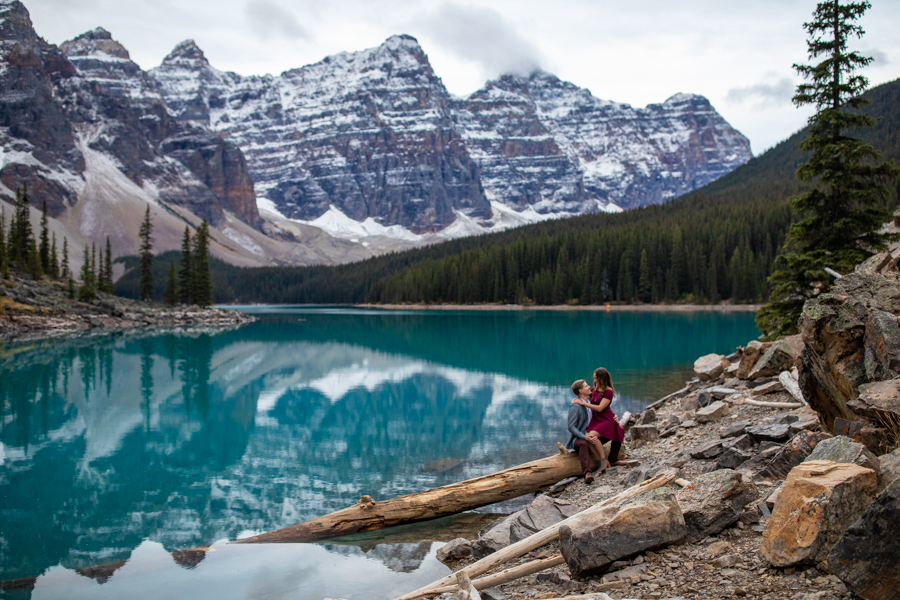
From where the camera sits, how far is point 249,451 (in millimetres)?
17250

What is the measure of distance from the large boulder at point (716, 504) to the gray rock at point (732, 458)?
6.77 feet

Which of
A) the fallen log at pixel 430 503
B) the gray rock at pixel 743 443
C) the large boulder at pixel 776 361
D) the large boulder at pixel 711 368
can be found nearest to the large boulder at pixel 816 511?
the gray rock at pixel 743 443

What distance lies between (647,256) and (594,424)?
98.4 m

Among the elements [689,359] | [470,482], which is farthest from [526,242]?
[470,482]

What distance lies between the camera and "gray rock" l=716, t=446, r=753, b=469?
27.9 feet

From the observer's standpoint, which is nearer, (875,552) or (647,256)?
(875,552)

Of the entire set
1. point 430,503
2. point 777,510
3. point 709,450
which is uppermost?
point 777,510

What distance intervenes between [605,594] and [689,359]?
2972 cm

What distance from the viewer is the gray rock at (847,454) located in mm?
5355

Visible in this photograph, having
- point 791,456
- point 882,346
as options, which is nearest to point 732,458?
point 791,456

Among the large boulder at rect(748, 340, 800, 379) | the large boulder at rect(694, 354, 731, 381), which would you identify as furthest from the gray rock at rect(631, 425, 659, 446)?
the large boulder at rect(694, 354, 731, 381)

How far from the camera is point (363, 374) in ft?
108

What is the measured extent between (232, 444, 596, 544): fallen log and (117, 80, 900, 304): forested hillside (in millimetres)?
84236

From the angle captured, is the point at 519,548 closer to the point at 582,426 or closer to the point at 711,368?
the point at 582,426
